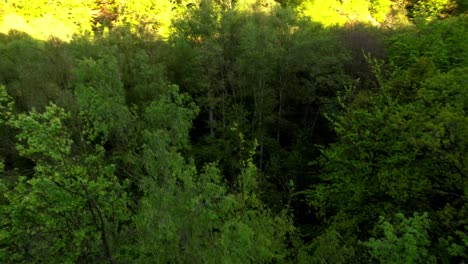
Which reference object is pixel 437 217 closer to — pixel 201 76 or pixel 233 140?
pixel 233 140

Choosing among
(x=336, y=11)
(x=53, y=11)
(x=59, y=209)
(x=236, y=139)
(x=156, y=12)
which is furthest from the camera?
(x=53, y=11)

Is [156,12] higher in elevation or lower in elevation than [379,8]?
lower

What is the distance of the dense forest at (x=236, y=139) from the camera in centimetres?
1041

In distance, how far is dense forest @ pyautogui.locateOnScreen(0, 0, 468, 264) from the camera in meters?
10.4

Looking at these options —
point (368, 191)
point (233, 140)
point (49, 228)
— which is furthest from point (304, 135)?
point (49, 228)

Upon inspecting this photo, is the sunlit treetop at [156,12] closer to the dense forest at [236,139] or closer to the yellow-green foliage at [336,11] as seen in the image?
the yellow-green foliage at [336,11]

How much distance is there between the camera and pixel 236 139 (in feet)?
86.9

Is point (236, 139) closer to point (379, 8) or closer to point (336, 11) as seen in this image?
point (336, 11)

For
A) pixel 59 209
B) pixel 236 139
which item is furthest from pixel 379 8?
pixel 59 209

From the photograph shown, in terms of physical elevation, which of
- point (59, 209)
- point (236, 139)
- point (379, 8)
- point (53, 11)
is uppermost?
point (379, 8)

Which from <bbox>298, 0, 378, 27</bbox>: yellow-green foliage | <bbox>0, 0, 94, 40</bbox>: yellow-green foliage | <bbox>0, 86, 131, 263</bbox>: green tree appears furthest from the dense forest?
<bbox>0, 0, 94, 40</bbox>: yellow-green foliage

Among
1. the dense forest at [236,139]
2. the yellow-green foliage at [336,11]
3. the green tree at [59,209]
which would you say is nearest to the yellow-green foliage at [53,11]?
the dense forest at [236,139]

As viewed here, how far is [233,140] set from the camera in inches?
1051

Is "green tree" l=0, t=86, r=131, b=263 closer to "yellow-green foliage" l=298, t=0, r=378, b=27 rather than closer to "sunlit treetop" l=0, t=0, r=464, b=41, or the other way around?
"sunlit treetop" l=0, t=0, r=464, b=41
